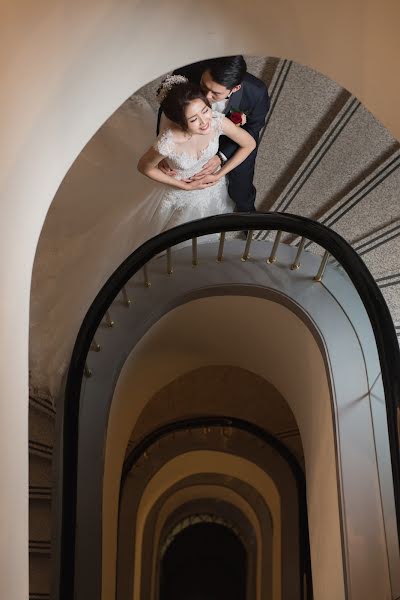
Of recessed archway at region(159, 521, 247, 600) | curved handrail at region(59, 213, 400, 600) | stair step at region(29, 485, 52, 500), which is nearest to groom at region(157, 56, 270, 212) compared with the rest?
curved handrail at region(59, 213, 400, 600)

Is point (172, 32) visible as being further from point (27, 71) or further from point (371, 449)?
point (371, 449)

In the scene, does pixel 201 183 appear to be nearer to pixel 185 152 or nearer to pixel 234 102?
pixel 185 152

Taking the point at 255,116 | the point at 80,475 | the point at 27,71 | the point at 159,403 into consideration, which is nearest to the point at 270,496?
the point at 159,403

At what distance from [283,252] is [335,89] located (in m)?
1.30

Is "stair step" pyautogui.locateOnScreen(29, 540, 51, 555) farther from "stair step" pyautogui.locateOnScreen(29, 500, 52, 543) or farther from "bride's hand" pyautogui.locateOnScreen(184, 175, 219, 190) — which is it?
"bride's hand" pyautogui.locateOnScreen(184, 175, 219, 190)

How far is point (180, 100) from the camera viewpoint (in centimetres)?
376

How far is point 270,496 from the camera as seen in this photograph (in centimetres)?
855

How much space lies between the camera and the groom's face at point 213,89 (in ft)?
11.7

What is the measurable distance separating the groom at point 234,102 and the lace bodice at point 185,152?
6cm

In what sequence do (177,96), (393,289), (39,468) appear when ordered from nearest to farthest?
(177,96)
(393,289)
(39,468)

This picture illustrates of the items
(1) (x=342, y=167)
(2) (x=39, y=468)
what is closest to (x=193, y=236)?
(1) (x=342, y=167)

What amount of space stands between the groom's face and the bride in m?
0.03

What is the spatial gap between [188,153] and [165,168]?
203 mm

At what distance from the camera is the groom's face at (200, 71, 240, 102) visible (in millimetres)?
3562
